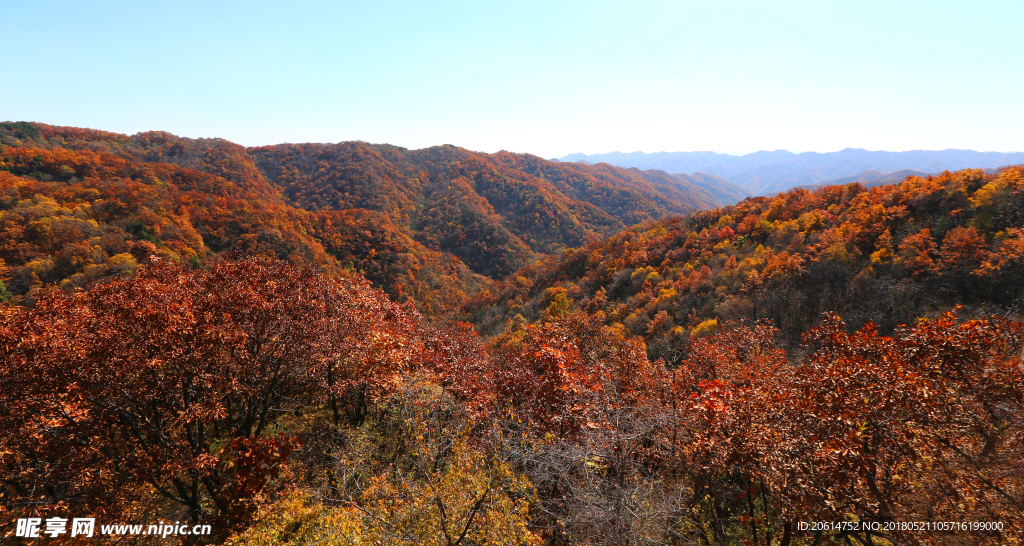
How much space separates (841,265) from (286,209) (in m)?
107

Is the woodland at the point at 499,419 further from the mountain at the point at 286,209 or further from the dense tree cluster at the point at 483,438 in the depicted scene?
the mountain at the point at 286,209

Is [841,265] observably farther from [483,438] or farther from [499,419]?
[483,438]

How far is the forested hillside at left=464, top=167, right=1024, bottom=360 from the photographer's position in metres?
26.4

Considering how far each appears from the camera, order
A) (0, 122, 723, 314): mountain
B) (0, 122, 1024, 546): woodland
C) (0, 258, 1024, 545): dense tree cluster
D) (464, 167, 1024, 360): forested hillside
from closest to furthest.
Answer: (0, 258, 1024, 545): dense tree cluster < (0, 122, 1024, 546): woodland < (464, 167, 1024, 360): forested hillside < (0, 122, 723, 314): mountain

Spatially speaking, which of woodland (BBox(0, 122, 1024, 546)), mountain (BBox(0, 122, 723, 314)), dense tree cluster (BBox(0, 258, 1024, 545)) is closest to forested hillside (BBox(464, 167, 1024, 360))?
woodland (BBox(0, 122, 1024, 546))

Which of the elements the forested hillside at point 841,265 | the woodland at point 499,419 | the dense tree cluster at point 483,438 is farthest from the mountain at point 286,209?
the forested hillside at point 841,265

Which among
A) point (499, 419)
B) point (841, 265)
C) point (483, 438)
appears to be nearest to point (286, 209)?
point (499, 419)

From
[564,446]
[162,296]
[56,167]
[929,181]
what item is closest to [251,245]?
[56,167]

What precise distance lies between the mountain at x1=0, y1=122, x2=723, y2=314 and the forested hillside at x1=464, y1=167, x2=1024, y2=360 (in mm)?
41408

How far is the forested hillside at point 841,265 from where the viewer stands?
26.4m

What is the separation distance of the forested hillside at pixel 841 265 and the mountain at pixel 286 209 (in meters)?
41.4

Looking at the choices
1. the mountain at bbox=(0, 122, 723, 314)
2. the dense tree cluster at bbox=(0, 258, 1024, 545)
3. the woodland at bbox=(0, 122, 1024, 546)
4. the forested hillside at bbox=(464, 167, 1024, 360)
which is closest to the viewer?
the dense tree cluster at bbox=(0, 258, 1024, 545)

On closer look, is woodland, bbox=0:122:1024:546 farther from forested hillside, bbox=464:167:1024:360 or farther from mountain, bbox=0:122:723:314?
mountain, bbox=0:122:723:314

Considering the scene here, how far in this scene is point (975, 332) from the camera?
26.6 feet
